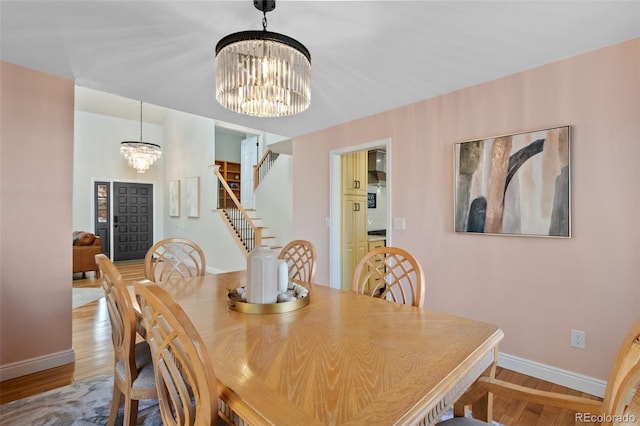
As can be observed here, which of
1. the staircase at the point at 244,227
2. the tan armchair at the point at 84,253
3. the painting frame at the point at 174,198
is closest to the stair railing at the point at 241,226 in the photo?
the staircase at the point at 244,227

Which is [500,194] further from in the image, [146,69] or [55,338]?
[55,338]

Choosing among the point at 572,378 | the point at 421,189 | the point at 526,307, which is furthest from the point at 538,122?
the point at 572,378

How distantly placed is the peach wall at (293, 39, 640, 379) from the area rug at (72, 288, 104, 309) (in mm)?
4060

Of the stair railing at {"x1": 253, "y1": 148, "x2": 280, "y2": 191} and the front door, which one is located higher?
the stair railing at {"x1": 253, "y1": 148, "x2": 280, "y2": 191}

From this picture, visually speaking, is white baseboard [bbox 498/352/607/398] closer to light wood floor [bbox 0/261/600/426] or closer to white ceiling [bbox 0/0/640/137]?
light wood floor [bbox 0/261/600/426]

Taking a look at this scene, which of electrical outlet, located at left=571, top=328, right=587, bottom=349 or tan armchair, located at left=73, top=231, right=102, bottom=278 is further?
tan armchair, located at left=73, top=231, right=102, bottom=278

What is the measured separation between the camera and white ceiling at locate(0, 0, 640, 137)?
1.64 m

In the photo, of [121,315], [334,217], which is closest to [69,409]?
[121,315]

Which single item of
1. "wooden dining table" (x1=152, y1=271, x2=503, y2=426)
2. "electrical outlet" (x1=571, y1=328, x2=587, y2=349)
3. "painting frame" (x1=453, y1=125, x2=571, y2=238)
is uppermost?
"painting frame" (x1=453, y1=125, x2=571, y2=238)

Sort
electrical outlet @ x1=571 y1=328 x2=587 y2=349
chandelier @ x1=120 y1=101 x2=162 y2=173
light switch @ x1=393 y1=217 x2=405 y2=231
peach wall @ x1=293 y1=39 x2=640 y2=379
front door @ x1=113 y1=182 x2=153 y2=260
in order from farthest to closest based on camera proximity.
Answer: front door @ x1=113 y1=182 x2=153 y2=260 → chandelier @ x1=120 y1=101 x2=162 y2=173 → light switch @ x1=393 y1=217 x2=405 y2=231 → electrical outlet @ x1=571 y1=328 x2=587 y2=349 → peach wall @ x1=293 y1=39 x2=640 y2=379

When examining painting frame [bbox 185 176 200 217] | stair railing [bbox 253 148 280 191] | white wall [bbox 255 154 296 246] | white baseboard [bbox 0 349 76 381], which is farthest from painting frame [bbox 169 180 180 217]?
white baseboard [bbox 0 349 76 381]

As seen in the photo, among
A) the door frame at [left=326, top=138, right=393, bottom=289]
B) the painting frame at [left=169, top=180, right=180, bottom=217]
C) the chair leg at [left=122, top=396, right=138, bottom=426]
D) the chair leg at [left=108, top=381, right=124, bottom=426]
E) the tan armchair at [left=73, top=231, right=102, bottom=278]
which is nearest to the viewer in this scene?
the chair leg at [left=122, top=396, right=138, bottom=426]

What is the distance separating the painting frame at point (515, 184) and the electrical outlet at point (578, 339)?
661 millimetres

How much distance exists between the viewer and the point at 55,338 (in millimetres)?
2410
